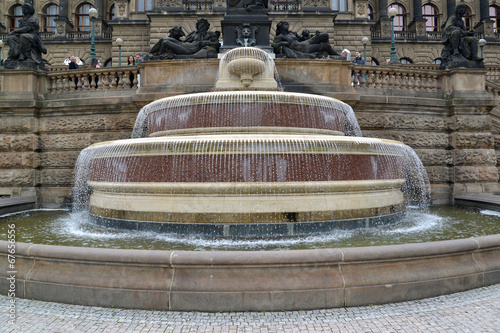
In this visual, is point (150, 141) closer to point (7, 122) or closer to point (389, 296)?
point (389, 296)

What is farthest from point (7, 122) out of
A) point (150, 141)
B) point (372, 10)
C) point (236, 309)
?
point (372, 10)

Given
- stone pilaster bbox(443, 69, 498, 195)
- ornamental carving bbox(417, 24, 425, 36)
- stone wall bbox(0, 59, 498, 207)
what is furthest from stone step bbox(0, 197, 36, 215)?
ornamental carving bbox(417, 24, 425, 36)

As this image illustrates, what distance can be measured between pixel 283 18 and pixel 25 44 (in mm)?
24761

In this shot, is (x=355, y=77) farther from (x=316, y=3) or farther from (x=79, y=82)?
(x=316, y=3)

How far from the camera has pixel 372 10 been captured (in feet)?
152

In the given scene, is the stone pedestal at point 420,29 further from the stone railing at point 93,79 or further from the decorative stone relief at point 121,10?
the stone railing at point 93,79

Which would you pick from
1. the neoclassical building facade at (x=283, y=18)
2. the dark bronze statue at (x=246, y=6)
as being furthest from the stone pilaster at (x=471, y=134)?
the neoclassical building facade at (x=283, y=18)

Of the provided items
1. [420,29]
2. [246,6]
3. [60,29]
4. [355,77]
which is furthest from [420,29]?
[60,29]

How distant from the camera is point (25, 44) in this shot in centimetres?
1143

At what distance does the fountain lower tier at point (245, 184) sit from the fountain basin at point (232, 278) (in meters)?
2.19

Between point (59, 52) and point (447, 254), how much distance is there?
149ft

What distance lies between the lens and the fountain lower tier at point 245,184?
234 inches

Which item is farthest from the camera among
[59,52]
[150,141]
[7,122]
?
[59,52]

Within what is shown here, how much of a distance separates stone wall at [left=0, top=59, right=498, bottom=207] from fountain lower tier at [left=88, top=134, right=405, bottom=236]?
16.3 ft
